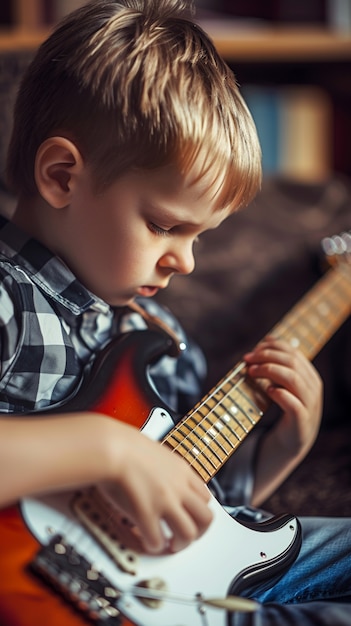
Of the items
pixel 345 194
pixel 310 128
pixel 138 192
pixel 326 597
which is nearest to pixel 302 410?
pixel 326 597

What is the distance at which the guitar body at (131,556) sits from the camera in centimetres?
57

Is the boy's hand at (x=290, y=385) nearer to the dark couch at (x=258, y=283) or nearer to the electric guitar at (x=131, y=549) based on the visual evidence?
the electric guitar at (x=131, y=549)

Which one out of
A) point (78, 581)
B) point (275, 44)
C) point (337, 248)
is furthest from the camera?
point (275, 44)

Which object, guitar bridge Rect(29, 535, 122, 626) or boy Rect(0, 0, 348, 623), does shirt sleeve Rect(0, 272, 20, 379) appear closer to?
boy Rect(0, 0, 348, 623)

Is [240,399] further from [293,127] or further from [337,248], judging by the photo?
[293,127]

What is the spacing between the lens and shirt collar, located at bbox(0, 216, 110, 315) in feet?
2.51

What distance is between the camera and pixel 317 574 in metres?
0.78

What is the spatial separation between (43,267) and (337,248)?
0.62m

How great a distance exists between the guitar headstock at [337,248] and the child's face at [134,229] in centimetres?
47

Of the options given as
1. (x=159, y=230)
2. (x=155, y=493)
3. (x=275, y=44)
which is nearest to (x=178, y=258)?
(x=159, y=230)

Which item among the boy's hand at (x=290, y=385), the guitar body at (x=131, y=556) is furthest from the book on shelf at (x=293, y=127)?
the guitar body at (x=131, y=556)

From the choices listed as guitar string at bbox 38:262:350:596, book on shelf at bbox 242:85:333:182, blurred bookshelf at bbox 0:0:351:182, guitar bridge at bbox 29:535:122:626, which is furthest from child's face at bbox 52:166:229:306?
book on shelf at bbox 242:85:333:182

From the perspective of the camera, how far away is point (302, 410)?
92cm

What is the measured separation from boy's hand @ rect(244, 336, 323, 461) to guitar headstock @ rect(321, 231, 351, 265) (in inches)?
12.2
